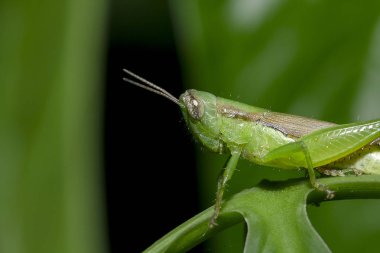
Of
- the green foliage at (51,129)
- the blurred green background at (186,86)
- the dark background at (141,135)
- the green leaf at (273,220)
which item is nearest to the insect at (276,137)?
the blurred green background at (186,86)

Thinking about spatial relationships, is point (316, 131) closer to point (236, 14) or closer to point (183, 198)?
point (236, 14)

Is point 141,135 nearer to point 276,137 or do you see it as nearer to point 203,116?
point 203,116

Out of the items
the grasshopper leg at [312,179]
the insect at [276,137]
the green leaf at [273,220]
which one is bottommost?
the green leaf at [273,220]

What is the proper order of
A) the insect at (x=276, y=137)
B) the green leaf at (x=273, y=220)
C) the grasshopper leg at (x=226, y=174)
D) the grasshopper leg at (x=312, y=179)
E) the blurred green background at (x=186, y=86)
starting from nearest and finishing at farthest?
the green leaf at (x=273, y=220) < the grasshopper leg at (x=312, y=179) < the grasshopper leg at (x=226, y=174) < the insect at (x=276, y=137) < the blurred green background at (x=186, y=86)

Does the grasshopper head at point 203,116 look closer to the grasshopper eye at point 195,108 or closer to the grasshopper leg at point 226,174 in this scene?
the grasshopper eye at point 195,108

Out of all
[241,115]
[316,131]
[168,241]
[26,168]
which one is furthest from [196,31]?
[168,241]

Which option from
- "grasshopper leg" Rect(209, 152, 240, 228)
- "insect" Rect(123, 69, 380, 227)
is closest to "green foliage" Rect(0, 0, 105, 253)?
"insect" Rect(123, 69, 380, 227)

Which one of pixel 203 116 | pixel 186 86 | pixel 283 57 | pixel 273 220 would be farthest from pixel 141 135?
pixel 273 220
